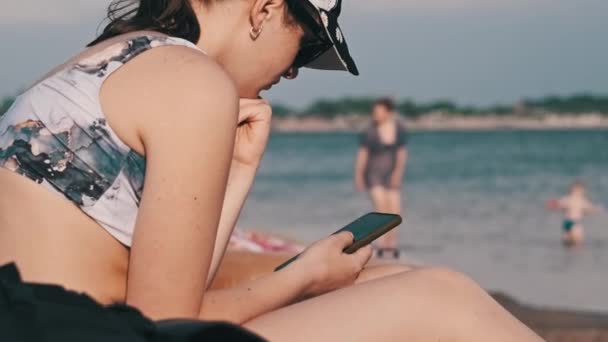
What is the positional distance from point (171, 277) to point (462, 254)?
11157 millimetres

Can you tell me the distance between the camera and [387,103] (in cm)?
1205

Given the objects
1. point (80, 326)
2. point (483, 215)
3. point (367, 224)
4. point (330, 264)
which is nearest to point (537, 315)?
point (367, 224)

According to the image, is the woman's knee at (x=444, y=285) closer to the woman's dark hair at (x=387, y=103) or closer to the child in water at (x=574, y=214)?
the woman's dark hair at (x=387, y=103)

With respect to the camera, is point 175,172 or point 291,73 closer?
point 175,172

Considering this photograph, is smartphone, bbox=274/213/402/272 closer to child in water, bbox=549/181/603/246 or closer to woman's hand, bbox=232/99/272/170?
woman's hand, bbox=232/99/272/170

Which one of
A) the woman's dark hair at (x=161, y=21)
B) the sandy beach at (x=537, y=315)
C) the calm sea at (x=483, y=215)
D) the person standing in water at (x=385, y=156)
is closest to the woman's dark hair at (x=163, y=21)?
the woman's dark hair at (x=161, y=21)

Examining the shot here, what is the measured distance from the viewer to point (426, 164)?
43312 mm

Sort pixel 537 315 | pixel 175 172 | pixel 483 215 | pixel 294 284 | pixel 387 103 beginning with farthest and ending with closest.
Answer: pixel 483 215, pixel 387 103, pixel 537 315, pixel 294 284, pixel 175 172

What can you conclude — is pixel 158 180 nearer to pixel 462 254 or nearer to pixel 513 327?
pixel 513 327

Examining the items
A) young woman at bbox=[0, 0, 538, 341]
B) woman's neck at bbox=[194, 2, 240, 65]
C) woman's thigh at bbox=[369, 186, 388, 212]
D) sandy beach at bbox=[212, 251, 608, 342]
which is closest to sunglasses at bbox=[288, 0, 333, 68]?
woman's neck at bbox=[194, 2, 240, 65]

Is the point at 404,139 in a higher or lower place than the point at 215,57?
lower

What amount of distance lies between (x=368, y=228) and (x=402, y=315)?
1.52 feet

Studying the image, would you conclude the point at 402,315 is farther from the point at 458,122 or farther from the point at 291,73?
the point at 458,122

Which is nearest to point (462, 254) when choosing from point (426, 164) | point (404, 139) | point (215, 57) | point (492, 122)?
point (404, 139)
